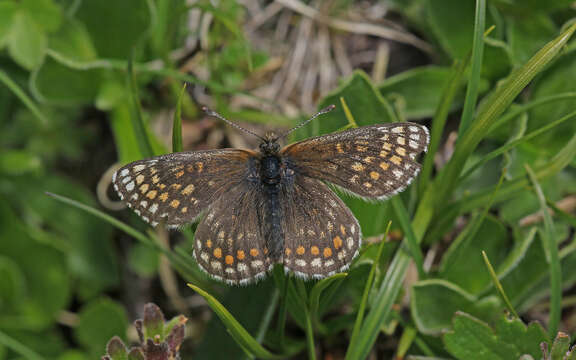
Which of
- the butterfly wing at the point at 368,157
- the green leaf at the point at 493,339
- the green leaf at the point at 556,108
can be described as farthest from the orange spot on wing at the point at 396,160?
the green leaf at the point at 556,108

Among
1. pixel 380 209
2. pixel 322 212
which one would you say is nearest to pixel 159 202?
pixel 322 212

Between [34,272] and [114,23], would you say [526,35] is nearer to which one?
[114,23]

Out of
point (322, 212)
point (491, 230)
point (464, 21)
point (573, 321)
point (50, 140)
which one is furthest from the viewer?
point (50, 140)

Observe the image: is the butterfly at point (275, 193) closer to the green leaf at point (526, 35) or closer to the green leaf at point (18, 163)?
the green leaf at point (526, 35)

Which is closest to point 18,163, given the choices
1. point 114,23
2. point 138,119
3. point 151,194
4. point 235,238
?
point 114,23

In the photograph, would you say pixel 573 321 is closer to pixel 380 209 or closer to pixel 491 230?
pixel 491 230

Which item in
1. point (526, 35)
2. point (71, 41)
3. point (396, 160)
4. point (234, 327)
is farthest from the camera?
point (71, 41)
